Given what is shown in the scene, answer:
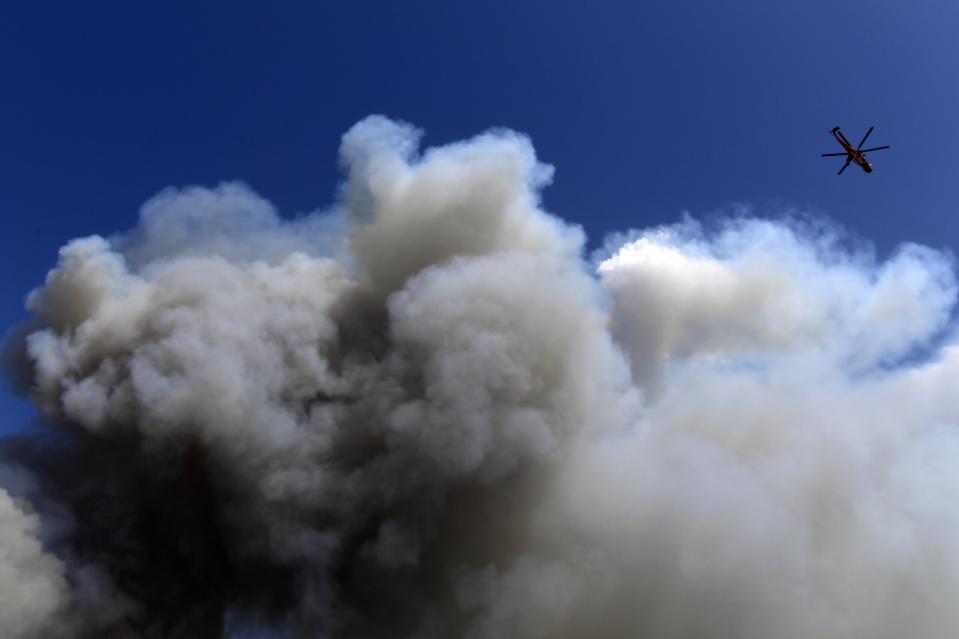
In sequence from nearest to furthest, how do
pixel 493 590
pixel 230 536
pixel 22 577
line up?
1. pixel 22 577
2. pixel 493 590
3. pixel 230 536

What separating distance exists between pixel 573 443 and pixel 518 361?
6.91 m

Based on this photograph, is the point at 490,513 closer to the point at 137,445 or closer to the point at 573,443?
the point at 573,443

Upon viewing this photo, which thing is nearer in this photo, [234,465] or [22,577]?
[22,577]

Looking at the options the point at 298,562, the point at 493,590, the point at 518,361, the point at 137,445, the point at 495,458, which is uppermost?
the point at 518,361

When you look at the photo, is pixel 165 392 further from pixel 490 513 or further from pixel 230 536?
pixel 490 513

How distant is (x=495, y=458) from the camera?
44.1 meters

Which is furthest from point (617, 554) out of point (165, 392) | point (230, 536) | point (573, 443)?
point (165, 392)

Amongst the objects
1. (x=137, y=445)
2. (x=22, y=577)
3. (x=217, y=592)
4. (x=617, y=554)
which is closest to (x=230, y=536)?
(x=217, y=592)

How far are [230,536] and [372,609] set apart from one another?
10.3 m

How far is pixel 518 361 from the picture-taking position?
46625 mm

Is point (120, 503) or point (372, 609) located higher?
point (120, 503)

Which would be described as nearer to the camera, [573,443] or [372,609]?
[372,609]

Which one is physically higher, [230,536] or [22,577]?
[230,536]

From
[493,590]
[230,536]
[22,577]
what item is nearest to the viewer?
[22,577]
